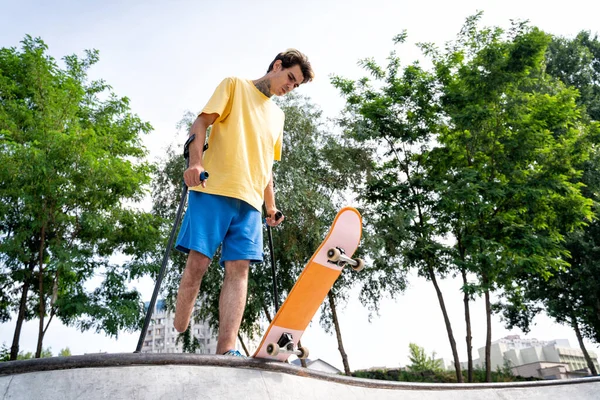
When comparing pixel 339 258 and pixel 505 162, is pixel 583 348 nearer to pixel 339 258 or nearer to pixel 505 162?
pixel 505 162

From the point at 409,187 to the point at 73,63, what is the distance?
13.6 metres

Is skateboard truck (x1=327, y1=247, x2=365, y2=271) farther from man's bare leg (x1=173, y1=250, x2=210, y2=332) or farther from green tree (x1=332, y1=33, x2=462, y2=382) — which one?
green tree (x1=332, y1=33, x2=462, y2=382)

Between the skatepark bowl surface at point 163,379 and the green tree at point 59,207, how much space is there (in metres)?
10.6

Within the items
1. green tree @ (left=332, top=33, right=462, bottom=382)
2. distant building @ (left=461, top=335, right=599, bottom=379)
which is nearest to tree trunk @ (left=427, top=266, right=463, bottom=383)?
green tree @ (left=332, top=33, right=462, bottom=382)

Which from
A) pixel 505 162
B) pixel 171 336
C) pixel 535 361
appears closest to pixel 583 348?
pixel 505 162

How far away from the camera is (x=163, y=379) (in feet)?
6.02

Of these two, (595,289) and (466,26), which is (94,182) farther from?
(595,289)

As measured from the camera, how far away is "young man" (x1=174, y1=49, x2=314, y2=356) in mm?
2518

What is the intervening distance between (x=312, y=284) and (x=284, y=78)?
1507 millimetres

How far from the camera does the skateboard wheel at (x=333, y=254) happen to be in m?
2.19

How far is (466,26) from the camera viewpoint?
15.1 metres

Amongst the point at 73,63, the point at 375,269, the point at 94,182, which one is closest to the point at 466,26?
the point at 375,269

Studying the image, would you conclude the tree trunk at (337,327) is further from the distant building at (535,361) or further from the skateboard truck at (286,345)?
the distant building at (535,361)

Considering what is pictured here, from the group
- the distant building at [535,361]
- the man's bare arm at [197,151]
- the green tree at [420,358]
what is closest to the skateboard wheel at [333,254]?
the man's bare arm at [197,151]
